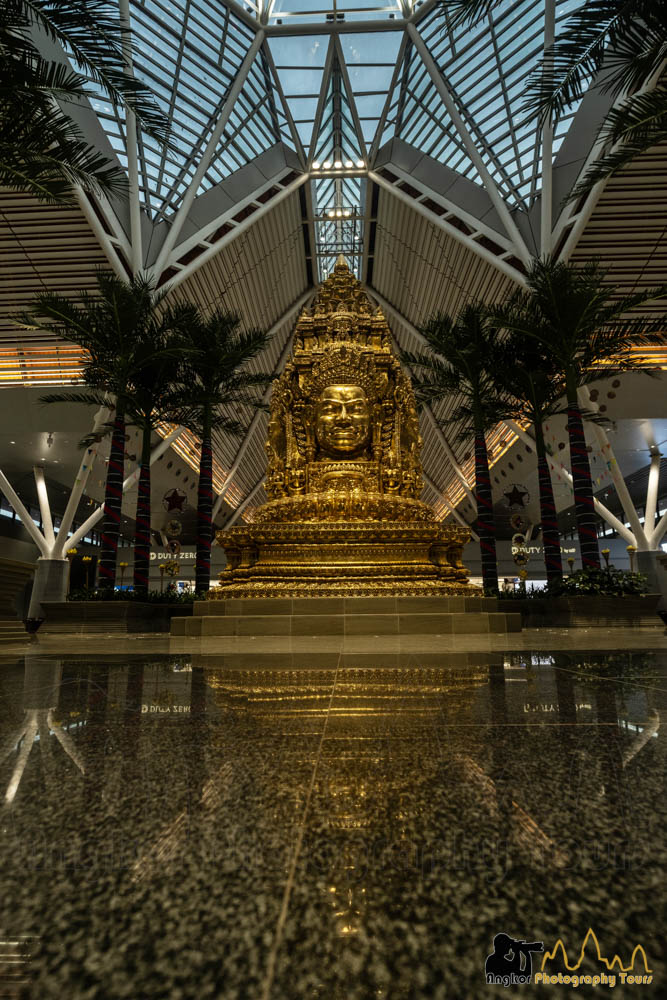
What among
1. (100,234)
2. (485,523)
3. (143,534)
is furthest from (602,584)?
(100,234)

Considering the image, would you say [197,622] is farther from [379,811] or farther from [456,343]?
[456,343]

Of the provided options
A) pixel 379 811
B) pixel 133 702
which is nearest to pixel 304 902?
pixel 379 811

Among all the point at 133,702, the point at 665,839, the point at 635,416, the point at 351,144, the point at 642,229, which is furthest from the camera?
the point at 351,144

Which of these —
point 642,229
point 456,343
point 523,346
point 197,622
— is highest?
point 642,229

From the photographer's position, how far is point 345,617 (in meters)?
5.96

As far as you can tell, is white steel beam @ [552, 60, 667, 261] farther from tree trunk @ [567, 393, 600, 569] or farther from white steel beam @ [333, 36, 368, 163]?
white steel beam @ [333, 36, 368, 163]

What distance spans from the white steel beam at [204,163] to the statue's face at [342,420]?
9.74 meters

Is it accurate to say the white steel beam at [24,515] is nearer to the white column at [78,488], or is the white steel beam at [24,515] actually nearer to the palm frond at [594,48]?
the white column at [78,488]

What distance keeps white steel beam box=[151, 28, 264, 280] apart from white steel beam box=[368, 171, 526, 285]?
6.00 m

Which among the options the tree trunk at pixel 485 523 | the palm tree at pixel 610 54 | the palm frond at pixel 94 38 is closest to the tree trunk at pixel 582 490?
the tree trunk at pixel 485 523

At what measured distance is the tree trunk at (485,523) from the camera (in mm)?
13242

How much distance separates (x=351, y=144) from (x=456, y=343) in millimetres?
14831

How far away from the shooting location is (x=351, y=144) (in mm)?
24250

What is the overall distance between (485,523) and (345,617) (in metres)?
8.48
